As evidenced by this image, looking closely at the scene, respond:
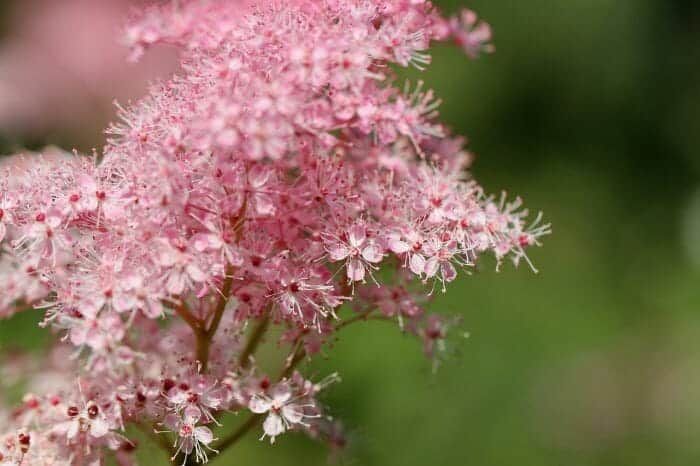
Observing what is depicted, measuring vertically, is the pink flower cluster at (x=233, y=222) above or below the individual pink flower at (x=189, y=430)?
above

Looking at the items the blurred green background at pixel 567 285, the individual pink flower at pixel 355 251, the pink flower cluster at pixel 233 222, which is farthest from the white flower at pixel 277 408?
the blurred green background at pixel 567 285

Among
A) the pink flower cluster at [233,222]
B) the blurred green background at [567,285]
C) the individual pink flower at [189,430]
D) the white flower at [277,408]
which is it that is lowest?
the individual pink flower at [189,430]

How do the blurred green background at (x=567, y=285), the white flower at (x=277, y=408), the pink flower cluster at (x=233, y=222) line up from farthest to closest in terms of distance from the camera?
the blurred green background at (x=567, y=285), the white flower at (x=277, y=408), the pink flower cluster at (x=233, y=222)

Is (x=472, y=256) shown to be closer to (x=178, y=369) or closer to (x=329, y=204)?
(x=329, y=204)

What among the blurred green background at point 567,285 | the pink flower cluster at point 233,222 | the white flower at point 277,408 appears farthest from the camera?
the blurred green background at point 567,285

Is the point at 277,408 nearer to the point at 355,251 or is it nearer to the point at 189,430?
the point at 189,430

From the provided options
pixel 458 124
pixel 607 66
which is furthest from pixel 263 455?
pixel 607 66

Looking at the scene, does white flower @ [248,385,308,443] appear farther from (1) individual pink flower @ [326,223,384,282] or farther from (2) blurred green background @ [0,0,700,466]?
(2) blurred green background @ [0,0,700,466]

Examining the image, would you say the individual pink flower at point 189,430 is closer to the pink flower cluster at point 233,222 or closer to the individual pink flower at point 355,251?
the pink flower cluster at point 233,222

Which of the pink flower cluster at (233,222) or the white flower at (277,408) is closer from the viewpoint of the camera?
the pink flower cluster at (233,222)
